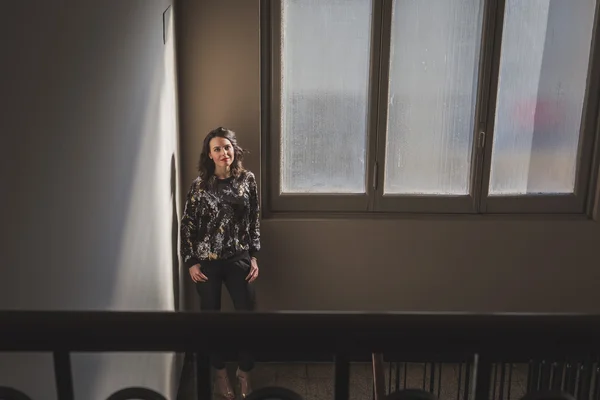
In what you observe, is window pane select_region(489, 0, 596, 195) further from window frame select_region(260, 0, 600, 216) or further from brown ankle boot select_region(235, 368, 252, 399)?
brown ankle boot select_region(235, 368, 252, 399)

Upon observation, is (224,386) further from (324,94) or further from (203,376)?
(203,376)

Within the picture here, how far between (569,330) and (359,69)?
124 inches

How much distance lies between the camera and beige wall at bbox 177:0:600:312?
3826 mm

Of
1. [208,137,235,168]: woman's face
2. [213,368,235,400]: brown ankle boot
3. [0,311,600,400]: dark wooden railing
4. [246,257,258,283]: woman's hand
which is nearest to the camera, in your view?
[0,311,600,400]: dark wooden railing

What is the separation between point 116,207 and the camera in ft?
7.27

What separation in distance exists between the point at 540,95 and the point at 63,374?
142 inches

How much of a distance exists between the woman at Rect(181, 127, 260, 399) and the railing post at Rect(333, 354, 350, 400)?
265cm

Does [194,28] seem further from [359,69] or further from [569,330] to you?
[569,330]

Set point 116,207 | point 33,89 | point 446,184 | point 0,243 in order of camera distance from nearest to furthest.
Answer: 1. point 0,243
2. point 33,89
3. point 116,207
4. point 446,184

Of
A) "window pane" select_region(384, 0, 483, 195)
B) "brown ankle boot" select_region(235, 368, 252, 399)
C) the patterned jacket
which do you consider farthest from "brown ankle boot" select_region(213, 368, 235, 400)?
"window pane" select_region(384, 0, 483, 195)

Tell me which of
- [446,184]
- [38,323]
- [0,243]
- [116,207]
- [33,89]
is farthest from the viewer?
[446,184]

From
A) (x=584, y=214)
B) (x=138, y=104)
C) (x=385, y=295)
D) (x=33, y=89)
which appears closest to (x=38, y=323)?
(x=33, y=89)

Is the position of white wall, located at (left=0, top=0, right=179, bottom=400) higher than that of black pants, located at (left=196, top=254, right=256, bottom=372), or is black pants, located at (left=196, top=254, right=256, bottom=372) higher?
white wall, located at (left=0, top=0, right=179, bottom=400)

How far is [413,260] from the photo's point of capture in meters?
3.90
